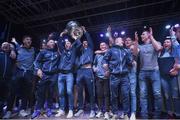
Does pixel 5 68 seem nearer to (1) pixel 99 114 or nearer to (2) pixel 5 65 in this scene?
(2) pixel 5 65

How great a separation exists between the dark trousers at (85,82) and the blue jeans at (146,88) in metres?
1.16

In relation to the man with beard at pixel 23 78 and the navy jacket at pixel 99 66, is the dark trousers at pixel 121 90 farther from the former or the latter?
the man with beard at pixel 23 78

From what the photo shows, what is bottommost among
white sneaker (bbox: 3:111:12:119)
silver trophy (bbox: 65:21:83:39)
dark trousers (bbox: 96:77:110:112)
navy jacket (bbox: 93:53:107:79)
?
white sneaker (bbox: 3:111:12:119)

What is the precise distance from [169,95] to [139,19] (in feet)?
11.9

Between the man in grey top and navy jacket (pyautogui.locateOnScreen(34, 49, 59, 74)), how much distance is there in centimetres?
210

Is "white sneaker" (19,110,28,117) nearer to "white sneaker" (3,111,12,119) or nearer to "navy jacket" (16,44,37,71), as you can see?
"white sneaker" (3,111,12,119)

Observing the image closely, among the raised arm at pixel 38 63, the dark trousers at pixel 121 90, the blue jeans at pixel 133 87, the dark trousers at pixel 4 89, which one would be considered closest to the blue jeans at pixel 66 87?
the raised arm at pixel 38 63

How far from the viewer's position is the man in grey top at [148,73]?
3.88 m

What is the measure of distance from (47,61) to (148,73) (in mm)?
2593

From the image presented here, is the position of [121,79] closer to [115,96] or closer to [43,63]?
[115,96]

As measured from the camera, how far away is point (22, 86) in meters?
4.89

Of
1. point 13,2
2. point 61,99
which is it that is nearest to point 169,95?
point 61,99

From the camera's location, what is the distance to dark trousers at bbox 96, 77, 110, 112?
443cm

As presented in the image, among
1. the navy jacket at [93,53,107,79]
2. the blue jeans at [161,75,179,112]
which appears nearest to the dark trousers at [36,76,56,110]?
the navy jacket at [93,53,107,79]
